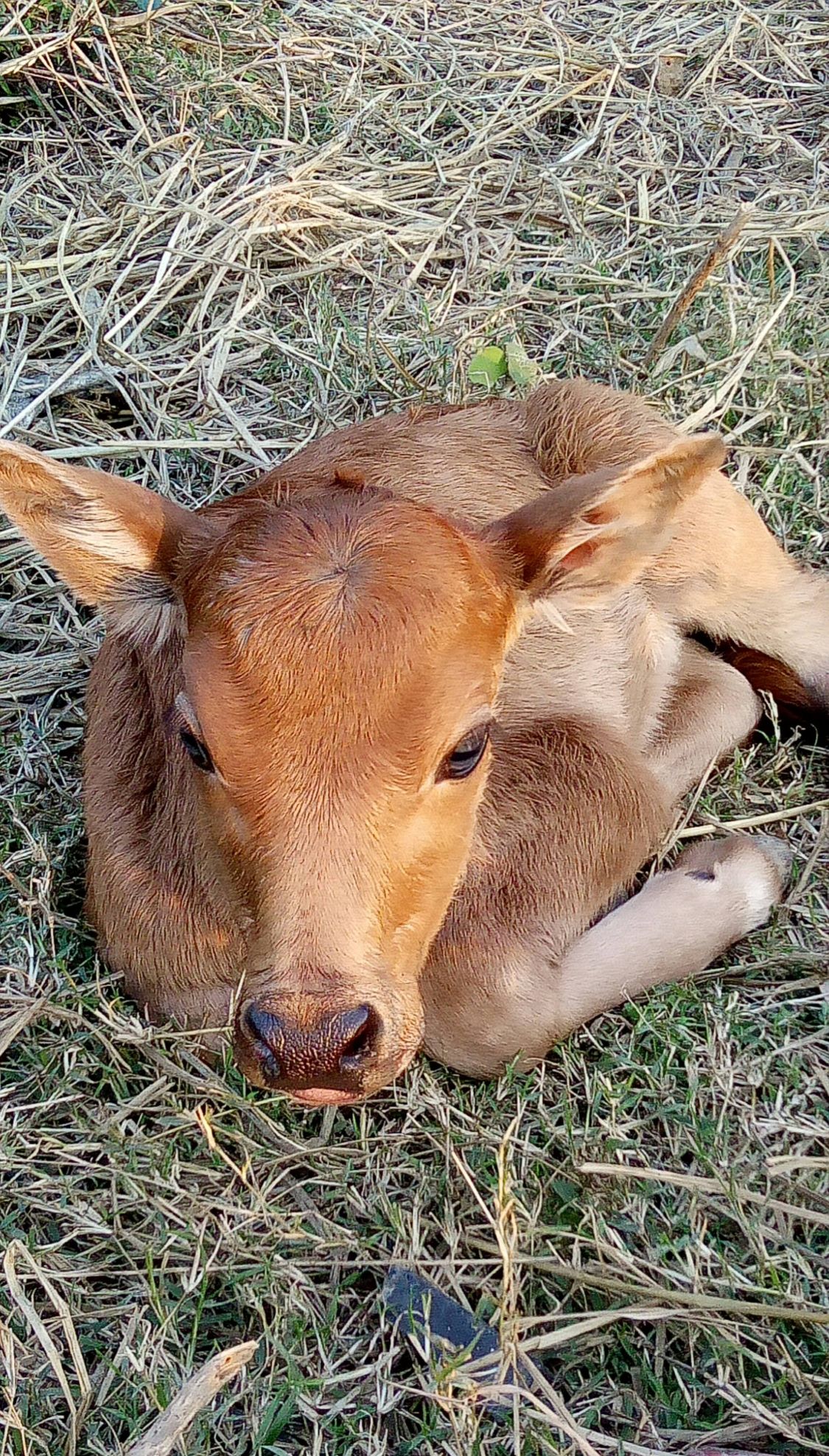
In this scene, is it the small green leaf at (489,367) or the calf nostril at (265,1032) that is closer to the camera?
the calf nostril at (265,1032)

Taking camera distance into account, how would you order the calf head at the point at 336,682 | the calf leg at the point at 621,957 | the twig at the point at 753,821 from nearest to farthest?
the calf head at the point at 336,682 → the calf leg at the point at 621,957 → the twig at the point at 753,821

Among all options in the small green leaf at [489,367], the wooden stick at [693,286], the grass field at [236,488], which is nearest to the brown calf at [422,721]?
the grass field at [236,488]

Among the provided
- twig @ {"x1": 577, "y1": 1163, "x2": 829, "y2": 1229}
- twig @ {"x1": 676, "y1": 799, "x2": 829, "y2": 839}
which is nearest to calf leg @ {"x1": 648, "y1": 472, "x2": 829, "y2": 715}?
twig @ {"x1": 676, "y1": 799, "x2": 829, "y2": 839}

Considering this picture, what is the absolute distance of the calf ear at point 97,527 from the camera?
2.89m

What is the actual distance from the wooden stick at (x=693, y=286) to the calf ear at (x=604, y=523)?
1980 mm

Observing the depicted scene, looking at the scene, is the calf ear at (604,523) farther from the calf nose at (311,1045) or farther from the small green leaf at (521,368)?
the small green leaf at (521,368)

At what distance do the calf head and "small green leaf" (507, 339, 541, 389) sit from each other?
2.10 meters

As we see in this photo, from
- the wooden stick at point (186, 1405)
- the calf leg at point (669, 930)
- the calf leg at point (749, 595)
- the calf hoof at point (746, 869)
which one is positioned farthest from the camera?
the calf leg at point (749, 595)

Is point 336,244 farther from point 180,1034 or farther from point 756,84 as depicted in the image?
point 180,1034

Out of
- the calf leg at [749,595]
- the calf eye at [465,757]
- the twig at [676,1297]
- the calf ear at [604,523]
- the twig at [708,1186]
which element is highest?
the calf ear at [604,523]

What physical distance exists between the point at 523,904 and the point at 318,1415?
1.34m

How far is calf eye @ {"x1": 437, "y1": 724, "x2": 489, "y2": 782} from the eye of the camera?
Result: 2.87 metres

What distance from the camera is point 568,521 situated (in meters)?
3.07

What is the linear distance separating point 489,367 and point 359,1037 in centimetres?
330
